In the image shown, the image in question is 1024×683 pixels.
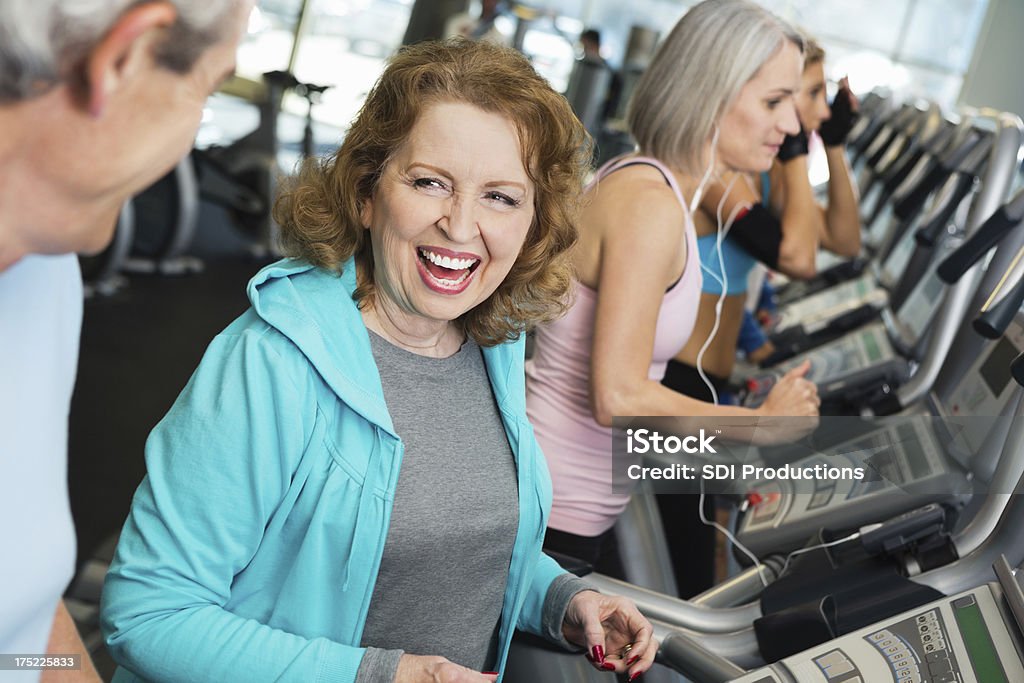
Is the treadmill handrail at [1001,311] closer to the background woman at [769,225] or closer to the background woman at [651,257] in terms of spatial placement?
the background woman at [651,257]

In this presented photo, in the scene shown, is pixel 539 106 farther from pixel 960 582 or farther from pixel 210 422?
pixel 960 582

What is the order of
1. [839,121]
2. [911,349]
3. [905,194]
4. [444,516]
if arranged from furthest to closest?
[905,194] → [839,121] → [911,349] → [444,516]

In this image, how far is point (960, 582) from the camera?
1635 mm

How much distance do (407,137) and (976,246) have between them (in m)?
1.29

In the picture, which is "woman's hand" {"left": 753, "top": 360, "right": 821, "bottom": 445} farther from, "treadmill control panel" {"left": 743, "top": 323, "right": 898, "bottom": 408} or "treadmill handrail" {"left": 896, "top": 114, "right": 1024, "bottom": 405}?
"treadmill handrail" {"left": 896, "top": 114, "right": 1024, "bottom": 405}

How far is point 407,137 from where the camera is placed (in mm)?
1267

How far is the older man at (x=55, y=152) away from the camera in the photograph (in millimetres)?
564

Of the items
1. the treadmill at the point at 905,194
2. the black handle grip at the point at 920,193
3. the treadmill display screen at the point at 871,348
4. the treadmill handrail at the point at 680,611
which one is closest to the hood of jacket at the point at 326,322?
the treadmill handrail at the point at 680,611

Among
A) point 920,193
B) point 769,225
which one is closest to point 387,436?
point 769,225

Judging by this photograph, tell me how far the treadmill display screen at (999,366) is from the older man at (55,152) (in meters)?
1.63

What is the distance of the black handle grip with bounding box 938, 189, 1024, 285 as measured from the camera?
200 centimetres

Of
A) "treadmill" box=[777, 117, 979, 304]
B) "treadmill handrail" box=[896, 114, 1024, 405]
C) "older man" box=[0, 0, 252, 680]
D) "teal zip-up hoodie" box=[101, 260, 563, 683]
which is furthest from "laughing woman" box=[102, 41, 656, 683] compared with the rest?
"treadmill" box=[777, 117, 979, 304]

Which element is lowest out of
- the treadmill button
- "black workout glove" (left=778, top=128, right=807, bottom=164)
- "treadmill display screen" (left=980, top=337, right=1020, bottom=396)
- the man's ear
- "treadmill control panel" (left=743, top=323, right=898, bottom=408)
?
"treadmill control panel" (left=743, top=323, right=898, bottom=408)

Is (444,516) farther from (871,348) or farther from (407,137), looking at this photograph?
(871,348)
